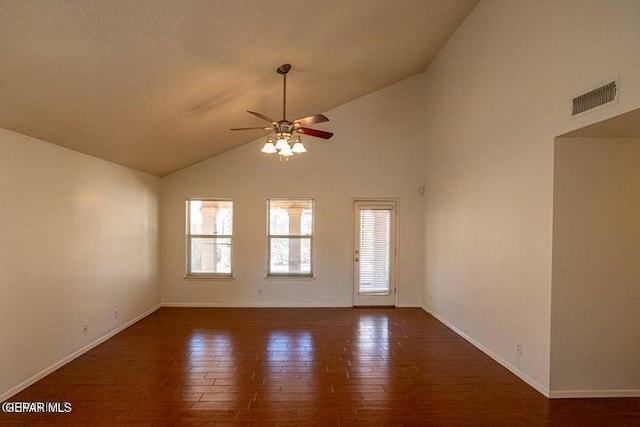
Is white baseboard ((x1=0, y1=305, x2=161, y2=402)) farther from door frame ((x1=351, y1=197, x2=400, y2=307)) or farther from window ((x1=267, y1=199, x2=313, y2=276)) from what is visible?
door frame ((x1=351, y1=197, x2=400, y2=307))

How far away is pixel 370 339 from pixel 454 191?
248 cm

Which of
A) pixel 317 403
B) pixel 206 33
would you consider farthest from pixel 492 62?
pixel 317 403

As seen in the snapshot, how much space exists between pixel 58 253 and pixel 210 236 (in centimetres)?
283

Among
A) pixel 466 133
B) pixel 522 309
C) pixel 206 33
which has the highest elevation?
pixel 206 33

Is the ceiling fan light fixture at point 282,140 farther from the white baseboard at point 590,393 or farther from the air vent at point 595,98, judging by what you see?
the white baseboard at point 590,393

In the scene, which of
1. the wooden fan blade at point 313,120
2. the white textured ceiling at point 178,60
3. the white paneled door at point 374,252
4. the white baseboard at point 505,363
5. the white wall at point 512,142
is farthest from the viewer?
the white paneled door at point 374,252

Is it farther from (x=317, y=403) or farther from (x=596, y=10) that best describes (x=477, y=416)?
(x=596, y=10)

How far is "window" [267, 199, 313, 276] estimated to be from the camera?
6395 millimetres

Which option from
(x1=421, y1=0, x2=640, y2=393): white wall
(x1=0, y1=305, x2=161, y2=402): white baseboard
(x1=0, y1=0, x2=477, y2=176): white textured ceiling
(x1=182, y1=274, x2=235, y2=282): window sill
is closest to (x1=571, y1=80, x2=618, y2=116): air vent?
(x1=421, y1=0, x2=640, y2=393): white wall

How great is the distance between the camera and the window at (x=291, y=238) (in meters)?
6.39

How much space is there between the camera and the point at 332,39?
11.9 feet

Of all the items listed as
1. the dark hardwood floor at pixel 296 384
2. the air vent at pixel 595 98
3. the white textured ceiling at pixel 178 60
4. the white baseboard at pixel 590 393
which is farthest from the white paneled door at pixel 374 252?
the air vent at pixel 595 98

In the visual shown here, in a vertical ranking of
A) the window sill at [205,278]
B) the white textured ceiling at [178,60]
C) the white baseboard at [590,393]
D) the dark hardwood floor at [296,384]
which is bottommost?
the dark hardwood floor at [296,384]

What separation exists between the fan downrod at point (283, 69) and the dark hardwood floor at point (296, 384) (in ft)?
10.9
